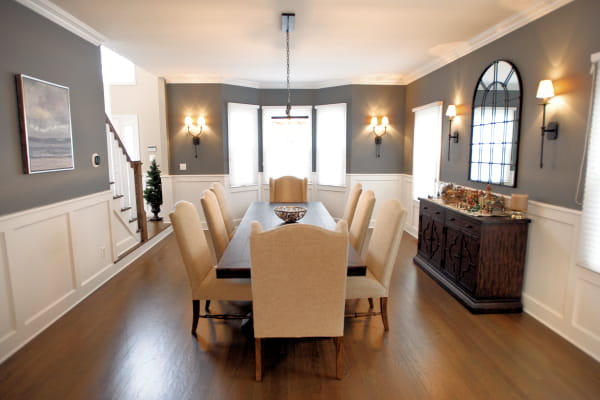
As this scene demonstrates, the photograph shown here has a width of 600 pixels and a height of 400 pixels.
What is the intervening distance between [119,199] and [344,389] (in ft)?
11.5

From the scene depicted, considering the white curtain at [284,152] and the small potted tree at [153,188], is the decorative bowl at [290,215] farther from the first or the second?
the small potted tree at [153,188]

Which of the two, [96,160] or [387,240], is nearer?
[387,240]

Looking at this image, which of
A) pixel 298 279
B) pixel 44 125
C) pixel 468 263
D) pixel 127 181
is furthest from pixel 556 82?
pixel 127 181

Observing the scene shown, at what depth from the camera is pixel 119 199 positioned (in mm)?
4277

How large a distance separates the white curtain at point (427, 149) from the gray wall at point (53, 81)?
4.24 meters

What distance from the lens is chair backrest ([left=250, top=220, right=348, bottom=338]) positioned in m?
1.88

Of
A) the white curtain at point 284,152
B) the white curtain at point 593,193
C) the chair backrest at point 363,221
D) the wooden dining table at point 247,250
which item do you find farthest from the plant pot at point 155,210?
the white curtain at point 593,193

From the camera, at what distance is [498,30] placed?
3414mm

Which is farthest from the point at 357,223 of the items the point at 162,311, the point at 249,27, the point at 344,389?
the point at 249,27

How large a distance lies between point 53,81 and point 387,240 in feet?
10.4

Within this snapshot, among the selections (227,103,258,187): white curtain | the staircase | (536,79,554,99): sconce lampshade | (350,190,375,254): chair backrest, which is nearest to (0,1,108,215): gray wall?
the staircase

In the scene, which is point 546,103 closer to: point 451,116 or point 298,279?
point 451,116

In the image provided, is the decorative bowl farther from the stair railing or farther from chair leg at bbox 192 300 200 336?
the stair railing

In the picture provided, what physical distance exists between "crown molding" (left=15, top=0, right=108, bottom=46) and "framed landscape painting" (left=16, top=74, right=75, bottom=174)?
0.57 metres
